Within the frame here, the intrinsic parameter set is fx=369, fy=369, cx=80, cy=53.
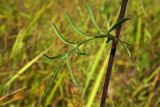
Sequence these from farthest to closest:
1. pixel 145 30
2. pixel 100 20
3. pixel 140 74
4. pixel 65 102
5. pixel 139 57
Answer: pixel 100 20 → pixel 145 30 → pixel 139 57 → pixel 140 74 → pixel 65 102

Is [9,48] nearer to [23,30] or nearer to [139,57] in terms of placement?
[23,30]

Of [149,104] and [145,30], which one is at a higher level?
[145,30]

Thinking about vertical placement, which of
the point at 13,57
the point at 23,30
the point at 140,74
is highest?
the point at 23,30

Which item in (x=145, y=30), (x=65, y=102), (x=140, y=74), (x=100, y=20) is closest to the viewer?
(x=65, y=102)

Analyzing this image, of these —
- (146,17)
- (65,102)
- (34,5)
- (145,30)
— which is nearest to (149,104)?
(65,102)

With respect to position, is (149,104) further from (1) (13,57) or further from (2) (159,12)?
(2) (159,12)

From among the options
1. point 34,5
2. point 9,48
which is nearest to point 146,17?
point 34,5

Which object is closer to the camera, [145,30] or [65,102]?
[65,102]
